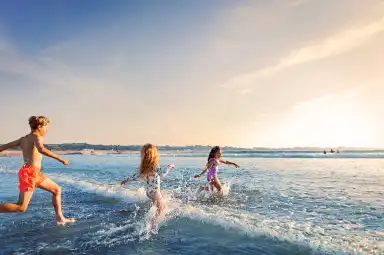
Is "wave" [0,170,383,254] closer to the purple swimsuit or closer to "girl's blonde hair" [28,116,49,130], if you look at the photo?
"girl's blonde hair" [28,116,49,130]

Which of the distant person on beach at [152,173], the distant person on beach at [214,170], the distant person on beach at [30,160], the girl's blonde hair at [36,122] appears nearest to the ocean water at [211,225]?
the distant person on beach at [152,173]

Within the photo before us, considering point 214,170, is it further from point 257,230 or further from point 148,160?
point 257,230

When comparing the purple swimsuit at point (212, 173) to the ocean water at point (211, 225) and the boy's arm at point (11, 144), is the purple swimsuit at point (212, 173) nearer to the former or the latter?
the ocean water at point (211, 225)

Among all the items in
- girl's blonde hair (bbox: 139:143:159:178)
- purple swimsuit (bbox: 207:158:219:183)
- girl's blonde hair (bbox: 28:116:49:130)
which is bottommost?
purple swimsuit (bbox: 207:158:219:183)

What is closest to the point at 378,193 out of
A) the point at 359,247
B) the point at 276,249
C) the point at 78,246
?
the point at 359,247

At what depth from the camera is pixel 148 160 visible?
7.37 metres

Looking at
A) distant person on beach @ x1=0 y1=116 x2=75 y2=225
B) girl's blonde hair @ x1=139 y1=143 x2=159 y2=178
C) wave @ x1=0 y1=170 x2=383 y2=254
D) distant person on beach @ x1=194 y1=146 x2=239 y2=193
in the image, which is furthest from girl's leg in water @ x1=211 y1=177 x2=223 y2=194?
distant person on beach @ x1=0 y1=116 x2=75 y2=225

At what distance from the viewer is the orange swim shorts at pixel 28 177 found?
20.9 ft

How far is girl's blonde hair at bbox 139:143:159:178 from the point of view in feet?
24.1

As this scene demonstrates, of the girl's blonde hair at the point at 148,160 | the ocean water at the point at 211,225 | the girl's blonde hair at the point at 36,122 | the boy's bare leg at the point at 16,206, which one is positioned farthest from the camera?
the girl's blonde hair at the point at 148,160

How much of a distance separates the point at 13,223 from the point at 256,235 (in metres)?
5.43

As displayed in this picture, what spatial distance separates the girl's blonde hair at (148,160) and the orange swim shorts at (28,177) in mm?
2226

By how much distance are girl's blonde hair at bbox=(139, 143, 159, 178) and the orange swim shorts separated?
2226mm

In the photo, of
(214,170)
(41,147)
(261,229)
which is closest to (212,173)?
(214,170)
